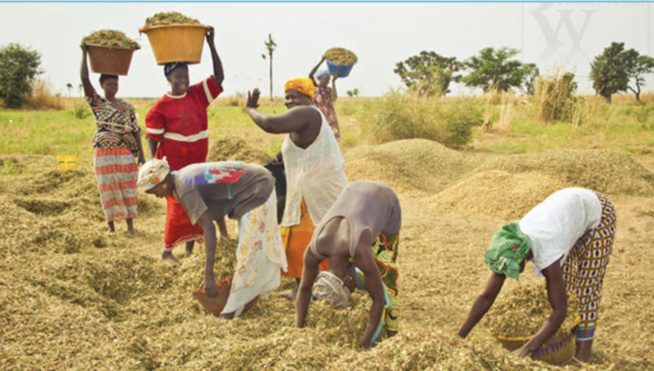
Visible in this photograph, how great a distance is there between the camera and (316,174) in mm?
3443

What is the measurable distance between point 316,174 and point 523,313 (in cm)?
148

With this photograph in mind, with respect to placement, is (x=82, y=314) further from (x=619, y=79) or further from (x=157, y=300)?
Answer: (x=619, y=79)

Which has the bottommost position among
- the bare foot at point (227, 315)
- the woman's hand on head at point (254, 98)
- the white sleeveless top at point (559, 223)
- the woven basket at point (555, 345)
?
the bare foot at point (227, 315)

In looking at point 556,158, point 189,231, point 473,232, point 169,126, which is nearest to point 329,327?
point 189,231

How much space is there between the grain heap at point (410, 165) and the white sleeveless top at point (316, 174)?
14.6ft

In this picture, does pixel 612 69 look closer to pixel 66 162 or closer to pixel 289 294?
pixel 66 162

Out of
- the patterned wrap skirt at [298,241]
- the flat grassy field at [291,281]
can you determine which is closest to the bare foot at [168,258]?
the flat grassy field at [291,281]

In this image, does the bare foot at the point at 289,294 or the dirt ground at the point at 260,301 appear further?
the bare foot at the point at 289,294

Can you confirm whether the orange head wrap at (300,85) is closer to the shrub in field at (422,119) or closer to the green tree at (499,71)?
the shrub in field at (422,119)

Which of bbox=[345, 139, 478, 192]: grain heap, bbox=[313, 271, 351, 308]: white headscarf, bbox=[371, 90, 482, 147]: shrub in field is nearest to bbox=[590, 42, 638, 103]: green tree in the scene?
bbox=[371, 90, 482, 147]: shrub in field

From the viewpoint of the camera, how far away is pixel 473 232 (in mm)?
5578

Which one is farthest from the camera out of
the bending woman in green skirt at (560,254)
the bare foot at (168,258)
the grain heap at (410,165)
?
the grain heap at (410,165)

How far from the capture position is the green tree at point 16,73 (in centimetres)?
2264

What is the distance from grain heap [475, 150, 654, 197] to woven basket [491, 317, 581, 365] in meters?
4.38
